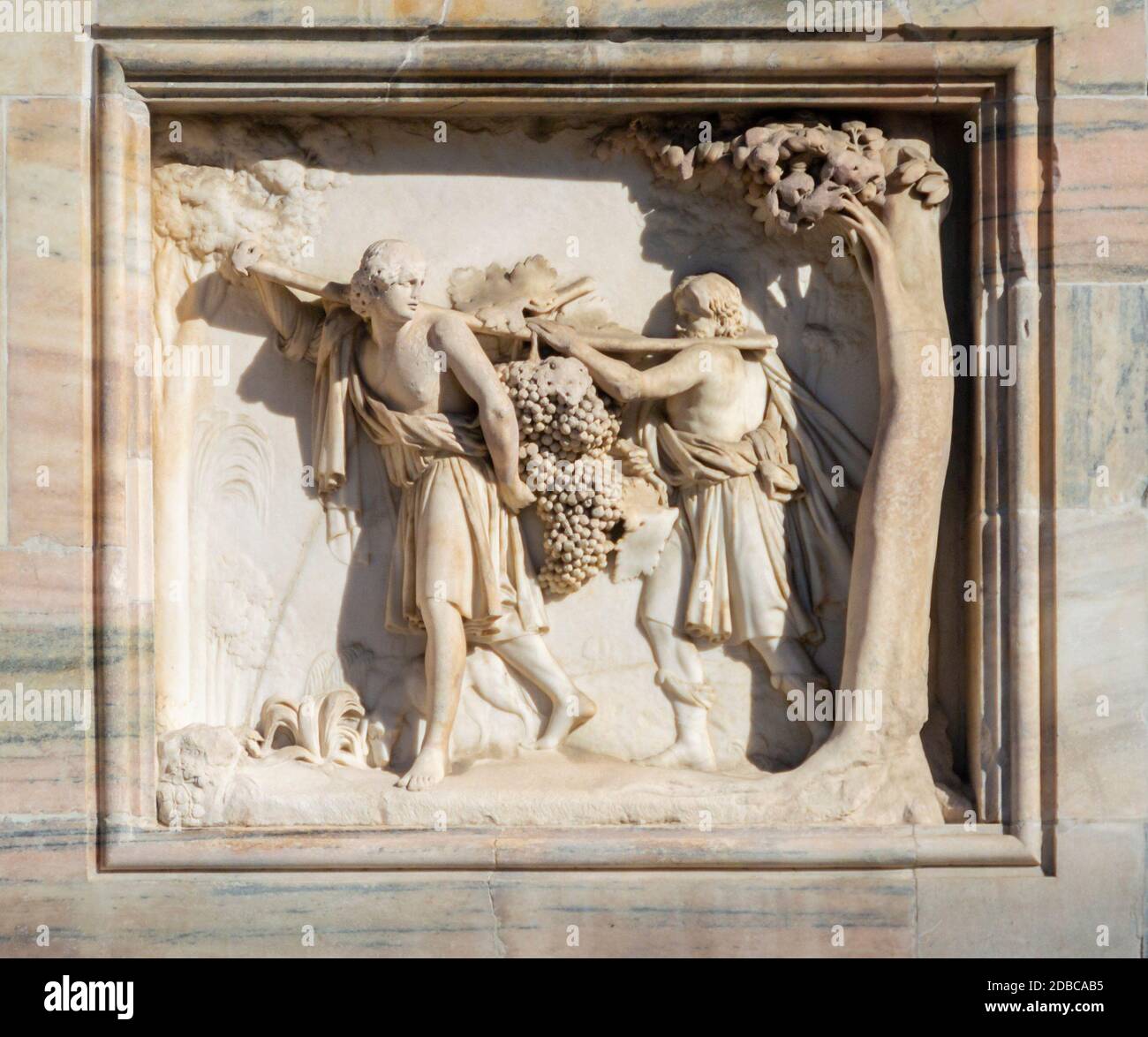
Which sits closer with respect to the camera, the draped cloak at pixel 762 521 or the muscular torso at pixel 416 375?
the muscular torso at pixel 416 375

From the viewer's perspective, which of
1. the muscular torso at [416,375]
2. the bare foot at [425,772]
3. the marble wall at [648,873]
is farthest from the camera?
the muscular torso at [416,375]

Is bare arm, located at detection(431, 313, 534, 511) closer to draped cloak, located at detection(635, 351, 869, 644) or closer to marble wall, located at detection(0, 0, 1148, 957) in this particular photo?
draped cloak, located at detection(635, 351, 869, 644)

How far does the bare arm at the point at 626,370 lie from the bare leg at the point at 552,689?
3.22 feet

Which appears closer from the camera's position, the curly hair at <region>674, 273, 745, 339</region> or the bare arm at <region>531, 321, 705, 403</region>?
the bare arm at <region>531, 321, 705, 403</region>

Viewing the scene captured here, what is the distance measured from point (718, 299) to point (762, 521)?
839 mm

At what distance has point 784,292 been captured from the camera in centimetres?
874

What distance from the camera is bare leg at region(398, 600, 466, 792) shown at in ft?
27.4

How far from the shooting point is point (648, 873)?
27.0 ft

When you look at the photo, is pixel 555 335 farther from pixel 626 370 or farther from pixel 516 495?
pixel 516 495

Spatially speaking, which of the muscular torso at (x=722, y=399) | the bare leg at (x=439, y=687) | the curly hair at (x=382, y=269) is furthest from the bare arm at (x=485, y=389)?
the muscular torso at (x=722, y=399)

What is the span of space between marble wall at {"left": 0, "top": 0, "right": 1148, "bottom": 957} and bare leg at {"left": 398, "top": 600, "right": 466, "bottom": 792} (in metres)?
0.40

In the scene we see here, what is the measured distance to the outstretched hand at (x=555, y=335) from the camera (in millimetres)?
8453

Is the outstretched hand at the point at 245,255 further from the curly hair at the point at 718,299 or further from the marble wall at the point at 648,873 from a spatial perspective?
the curly hair at the point at 718,299

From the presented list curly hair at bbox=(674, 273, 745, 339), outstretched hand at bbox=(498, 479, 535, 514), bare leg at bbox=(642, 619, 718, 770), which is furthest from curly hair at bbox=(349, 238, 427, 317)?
bare leg at bbox=(642, 619, 718, 770)
